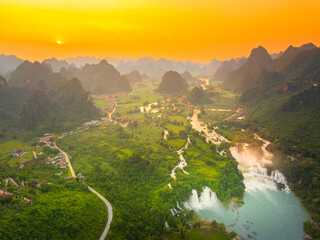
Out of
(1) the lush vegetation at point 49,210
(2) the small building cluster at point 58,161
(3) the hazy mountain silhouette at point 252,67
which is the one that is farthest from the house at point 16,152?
(3) the hazy mountain silhouette at point 252,67

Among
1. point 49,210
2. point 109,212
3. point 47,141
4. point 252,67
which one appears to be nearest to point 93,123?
point 47,141

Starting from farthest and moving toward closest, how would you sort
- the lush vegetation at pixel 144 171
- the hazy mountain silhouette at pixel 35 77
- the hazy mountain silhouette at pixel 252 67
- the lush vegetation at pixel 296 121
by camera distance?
1. the hazy mountain silhouette at pixel 252 67
2. the hazy mountain silhouette at pixel 35 77
3. the lush vegetation at pixel 296 121
4. the lush vegetation at pixel 144 171

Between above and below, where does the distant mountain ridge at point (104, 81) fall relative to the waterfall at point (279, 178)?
above

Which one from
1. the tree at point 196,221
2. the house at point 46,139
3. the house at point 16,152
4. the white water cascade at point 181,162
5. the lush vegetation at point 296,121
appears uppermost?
the lush vegetation at point 296,121

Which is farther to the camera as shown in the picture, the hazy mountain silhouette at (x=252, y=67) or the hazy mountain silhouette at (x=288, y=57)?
the hazy mountain silhouette at (x=252, y=67)

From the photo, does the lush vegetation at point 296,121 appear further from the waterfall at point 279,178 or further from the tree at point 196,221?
the tree at point 196,221

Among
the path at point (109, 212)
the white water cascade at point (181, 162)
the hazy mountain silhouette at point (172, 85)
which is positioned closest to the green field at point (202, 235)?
the path at point (109, 212)

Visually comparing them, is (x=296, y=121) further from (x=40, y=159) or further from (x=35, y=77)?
(x=35, y=77)

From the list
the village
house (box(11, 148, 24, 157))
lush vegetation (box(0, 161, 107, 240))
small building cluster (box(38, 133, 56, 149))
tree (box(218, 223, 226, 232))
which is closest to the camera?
lush vegetation (box(0, 161, 107, 240))

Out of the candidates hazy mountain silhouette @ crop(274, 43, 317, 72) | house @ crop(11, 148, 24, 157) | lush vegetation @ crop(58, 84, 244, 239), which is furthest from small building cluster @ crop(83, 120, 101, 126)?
hazy mountain silhouette @ crop(274, 43, 317, 72)

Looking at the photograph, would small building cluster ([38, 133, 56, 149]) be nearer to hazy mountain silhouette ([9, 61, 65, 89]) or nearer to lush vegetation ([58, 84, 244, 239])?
lush vegetation ([58, 84, 244, 239])

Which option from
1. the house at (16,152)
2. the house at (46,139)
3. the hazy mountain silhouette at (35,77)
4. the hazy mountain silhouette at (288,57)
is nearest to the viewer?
the house at (16,152)

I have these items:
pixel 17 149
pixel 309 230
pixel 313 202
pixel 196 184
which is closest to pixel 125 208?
pixel 196 184
